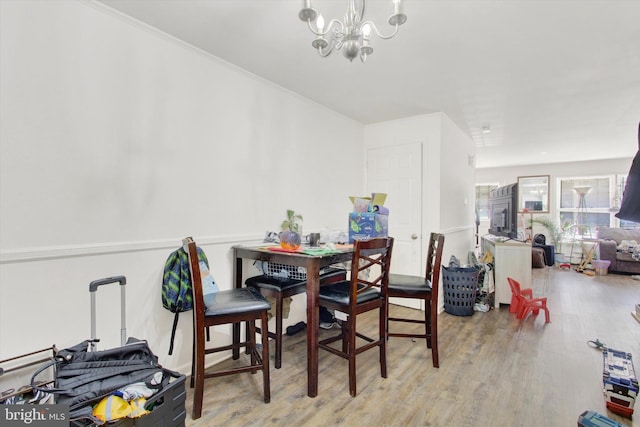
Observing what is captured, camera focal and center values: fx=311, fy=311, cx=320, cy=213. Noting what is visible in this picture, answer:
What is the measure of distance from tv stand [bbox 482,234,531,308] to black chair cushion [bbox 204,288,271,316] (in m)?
3.13

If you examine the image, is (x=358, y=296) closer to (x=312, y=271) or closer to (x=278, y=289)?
(x=312, y=271)

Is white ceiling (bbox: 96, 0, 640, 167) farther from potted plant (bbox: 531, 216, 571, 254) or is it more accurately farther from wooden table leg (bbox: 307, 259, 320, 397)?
potted plant (bbox: 531, 216, 571, 254)

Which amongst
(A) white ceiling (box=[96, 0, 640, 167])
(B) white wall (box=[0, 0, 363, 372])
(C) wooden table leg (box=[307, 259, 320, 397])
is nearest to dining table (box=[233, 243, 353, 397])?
(C) wooden table leg (box=[307, 259, 320, 397])

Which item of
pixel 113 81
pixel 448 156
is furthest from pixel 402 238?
pixel 113 81

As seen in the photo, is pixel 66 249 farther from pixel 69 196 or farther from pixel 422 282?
pixel 422 282

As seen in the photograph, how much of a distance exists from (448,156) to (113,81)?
11.3ft

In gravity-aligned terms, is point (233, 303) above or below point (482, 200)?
below

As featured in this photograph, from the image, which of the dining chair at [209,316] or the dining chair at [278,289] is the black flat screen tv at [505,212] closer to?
the dining chair at [278,289]

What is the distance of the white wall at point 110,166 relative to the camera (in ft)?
4.93

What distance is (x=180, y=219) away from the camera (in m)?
2.13

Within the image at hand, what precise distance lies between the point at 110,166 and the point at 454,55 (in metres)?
2.45

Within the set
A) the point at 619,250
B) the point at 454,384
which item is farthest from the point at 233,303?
the point at 619,250

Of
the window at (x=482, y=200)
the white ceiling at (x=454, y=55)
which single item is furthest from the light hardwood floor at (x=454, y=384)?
the window at (x=482, y=200)

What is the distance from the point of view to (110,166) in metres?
1.81
